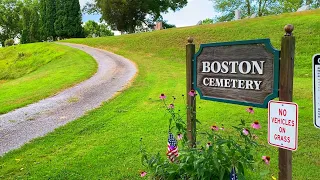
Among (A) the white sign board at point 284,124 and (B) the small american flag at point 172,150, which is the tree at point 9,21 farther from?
(A) the white sign board at point 284,124

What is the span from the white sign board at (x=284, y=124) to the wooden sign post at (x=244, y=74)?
16 cm

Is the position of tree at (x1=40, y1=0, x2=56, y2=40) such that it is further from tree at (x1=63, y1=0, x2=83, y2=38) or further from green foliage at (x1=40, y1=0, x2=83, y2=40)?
tree at (x1=63, y1=0, x2=83, y2=38)

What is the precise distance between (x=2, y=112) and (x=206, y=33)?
48.0 ft

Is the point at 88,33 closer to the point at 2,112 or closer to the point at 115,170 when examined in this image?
the point at 2,112

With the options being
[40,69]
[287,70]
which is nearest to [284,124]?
[287,70]

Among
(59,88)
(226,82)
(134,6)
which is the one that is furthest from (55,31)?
(226,82)

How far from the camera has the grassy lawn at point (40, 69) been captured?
32.8 ft

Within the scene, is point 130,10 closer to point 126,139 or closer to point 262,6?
point 262,6

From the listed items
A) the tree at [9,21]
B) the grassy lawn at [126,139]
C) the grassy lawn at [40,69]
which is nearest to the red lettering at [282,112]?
the grassy lawn at [126,139]

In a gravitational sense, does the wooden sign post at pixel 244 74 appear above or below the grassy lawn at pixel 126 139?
above

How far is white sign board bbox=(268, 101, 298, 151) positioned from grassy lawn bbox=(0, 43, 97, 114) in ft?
23.2

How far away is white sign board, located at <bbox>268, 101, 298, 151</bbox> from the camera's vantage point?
185 cm

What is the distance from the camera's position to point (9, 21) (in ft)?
151

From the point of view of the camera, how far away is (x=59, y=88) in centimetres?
946
